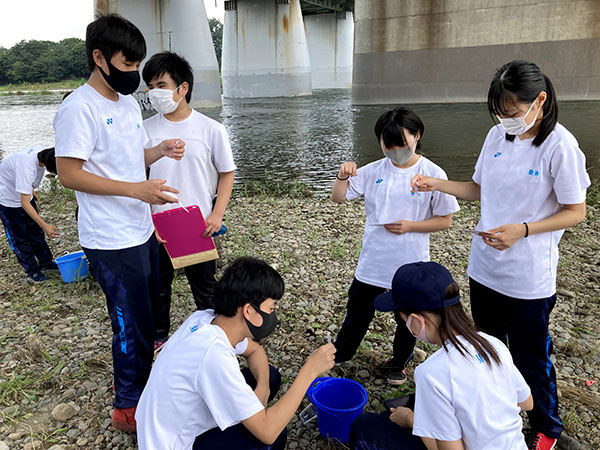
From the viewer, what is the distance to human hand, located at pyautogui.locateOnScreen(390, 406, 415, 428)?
1906 millimetres

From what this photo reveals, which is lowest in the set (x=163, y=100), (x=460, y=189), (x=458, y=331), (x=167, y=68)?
(x=458, y=331)

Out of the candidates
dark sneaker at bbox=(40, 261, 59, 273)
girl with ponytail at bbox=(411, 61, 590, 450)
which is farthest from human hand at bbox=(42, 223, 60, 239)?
girl with ponytail at bbox=(411, 61, 590, 450)

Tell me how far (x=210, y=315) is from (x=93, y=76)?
1371 mm

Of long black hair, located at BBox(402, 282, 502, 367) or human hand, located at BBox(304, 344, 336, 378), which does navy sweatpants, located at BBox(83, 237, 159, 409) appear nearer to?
human hand, located at BBox(304, 344, 336, 378)

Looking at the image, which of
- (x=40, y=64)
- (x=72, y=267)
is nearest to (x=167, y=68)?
(x=72, y=267)

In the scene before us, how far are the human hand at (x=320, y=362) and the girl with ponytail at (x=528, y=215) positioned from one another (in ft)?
3.07

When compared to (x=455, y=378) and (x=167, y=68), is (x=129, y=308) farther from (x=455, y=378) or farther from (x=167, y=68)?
(x=455, y=378)

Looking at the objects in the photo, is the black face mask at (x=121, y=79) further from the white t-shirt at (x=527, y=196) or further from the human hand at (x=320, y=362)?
the white t-shirt at (x=527, y=196)

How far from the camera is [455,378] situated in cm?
155

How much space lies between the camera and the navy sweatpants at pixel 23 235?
4.61 meters

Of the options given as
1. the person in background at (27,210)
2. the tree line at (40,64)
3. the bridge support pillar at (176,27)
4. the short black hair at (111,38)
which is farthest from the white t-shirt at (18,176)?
the tree line at (40,64)

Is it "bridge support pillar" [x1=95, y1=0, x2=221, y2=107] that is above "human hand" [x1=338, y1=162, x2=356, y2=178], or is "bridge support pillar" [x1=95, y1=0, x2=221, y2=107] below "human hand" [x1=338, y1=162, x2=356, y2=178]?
above

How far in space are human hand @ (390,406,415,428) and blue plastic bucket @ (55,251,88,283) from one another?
3.60 meters

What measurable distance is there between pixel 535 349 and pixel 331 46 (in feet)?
153
